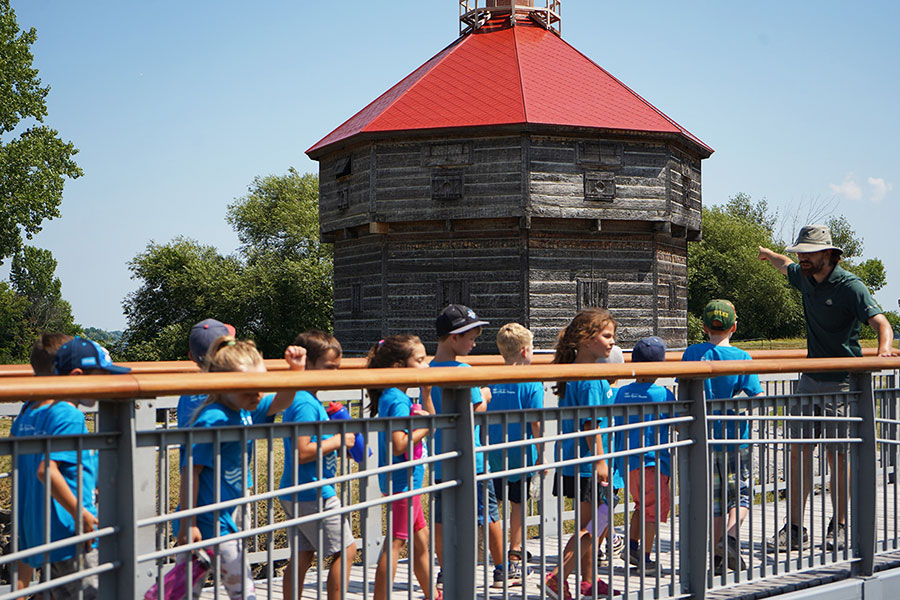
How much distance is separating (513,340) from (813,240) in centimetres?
216

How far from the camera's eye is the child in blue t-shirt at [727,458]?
4.54 metres

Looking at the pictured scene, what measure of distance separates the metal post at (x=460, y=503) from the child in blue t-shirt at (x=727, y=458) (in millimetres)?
1481

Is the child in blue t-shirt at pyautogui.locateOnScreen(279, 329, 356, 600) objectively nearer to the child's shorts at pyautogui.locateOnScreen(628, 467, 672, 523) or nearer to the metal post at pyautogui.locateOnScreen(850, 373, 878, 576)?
the child's shorts at pyautogui.locateOnScreen(628, 467, 672, 523)

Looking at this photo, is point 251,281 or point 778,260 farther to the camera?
point 251,281

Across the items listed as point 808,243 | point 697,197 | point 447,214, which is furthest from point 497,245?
point 808,243

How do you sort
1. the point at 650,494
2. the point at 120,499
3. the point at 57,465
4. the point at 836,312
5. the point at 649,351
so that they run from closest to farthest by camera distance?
1. the point at 120,499
2. the point at 57,465
3. the point at 650,494
4. the point at 649,351
5. the point at 836,312

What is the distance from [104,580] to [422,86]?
27.4 m

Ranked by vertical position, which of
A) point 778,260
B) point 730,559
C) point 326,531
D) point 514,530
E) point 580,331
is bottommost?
point 514,530

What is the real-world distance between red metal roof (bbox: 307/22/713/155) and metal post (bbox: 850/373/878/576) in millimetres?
21447

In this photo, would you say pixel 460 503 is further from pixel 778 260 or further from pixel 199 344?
pixel 778 260

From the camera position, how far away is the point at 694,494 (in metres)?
4.42

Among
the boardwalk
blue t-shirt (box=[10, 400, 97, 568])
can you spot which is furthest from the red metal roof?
blue t-shirt (box=[10, 400, 97, 568])

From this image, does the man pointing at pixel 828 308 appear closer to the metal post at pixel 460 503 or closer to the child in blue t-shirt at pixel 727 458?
the child in blue t-shirt at pixel 727 458

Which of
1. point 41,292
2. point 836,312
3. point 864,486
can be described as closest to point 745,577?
point 864,486
